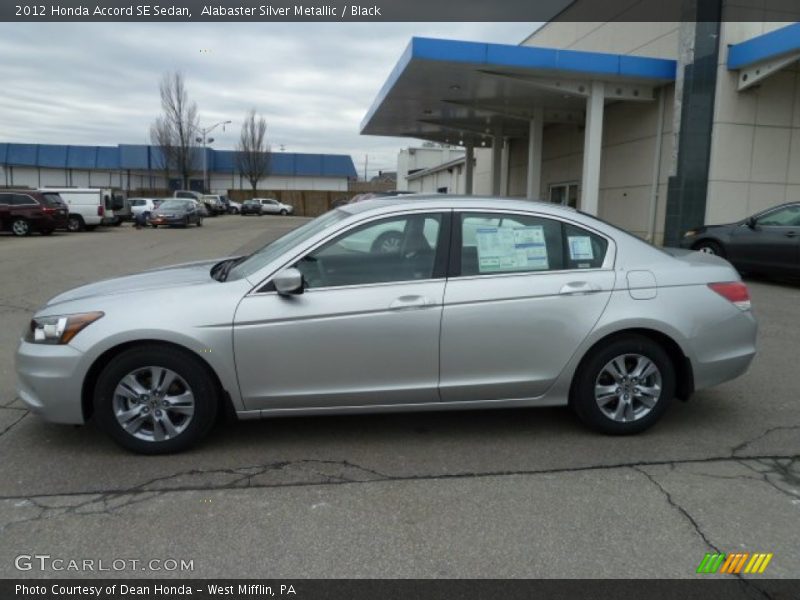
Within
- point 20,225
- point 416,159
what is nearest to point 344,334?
point 20,225

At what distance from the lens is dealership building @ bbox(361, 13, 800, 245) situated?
1612cm

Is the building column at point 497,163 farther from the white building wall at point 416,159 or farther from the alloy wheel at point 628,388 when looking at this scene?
the white building wall at point 416,159

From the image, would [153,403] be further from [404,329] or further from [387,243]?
[387,243]

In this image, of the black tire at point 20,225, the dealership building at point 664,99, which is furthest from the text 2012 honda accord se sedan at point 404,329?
the black tire at point 20,225

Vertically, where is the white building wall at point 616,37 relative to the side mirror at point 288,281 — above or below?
above

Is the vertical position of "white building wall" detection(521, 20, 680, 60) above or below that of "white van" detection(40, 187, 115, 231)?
above

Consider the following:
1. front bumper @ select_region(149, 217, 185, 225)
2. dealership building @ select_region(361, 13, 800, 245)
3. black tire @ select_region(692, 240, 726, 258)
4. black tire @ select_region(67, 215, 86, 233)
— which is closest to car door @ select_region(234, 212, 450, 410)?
black tire @ select_region(692, 240, 726, 258)

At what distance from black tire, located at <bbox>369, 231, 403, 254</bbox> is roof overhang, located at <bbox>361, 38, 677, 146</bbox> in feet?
41.7

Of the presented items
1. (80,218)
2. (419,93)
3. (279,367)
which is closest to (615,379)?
(279,367)

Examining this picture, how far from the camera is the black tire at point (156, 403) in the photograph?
3.78 m

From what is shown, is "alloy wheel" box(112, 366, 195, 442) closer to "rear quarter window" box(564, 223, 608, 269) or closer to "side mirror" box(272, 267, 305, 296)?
"side mirror" box(272, 267, 305, 296)

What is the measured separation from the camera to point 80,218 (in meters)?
26.9

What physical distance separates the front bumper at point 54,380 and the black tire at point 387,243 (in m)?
1.88
